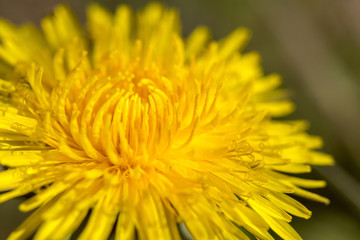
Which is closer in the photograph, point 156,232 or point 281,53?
point 156,232

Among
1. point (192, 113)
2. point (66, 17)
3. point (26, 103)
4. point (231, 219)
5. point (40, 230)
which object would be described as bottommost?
point (231, 219)

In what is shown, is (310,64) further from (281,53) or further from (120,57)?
(120,57)

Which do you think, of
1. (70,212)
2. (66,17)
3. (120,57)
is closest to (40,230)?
(70,212)

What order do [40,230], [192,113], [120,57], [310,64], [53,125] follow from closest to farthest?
[40,230] < [53,125] < [192,113] < [120,57] < [310,64]

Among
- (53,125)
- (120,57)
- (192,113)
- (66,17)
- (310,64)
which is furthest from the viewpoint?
(310,64)

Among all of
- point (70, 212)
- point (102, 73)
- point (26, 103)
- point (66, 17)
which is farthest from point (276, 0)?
point (70, 212)

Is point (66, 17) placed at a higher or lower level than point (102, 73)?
higher
